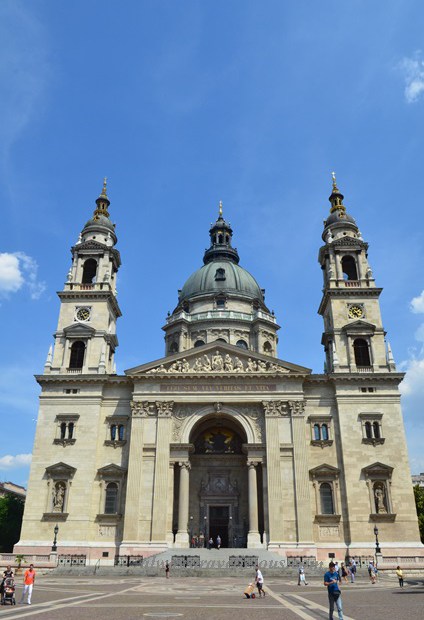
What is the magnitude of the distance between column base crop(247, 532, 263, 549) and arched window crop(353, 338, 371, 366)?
17.5m

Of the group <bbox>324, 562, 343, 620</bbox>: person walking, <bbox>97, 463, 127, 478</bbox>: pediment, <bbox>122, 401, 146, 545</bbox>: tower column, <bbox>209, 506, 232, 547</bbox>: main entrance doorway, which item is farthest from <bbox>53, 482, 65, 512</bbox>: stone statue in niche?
<bbox>324, 562, 343, 620</bbox>: person walking

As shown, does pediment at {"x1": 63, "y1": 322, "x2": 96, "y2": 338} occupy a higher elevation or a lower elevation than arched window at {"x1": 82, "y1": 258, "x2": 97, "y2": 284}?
lower

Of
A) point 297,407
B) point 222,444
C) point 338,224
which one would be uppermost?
point 338,224

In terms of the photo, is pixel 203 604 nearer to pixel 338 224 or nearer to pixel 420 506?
pixel 338 224

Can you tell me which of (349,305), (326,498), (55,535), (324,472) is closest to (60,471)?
(55,535)

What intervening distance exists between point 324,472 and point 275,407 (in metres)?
6.52

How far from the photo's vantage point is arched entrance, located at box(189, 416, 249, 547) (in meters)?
44.4

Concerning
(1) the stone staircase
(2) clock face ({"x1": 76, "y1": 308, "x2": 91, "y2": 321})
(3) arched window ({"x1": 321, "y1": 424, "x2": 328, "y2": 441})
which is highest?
(2) clock face ({"x1": 76, "y1": 308, "x2": 91, "y2": 321})

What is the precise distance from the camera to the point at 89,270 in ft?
175

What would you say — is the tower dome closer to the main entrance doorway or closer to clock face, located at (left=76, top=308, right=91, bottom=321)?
clock face, located at (left=76, top=308, right=91, bottom=321)

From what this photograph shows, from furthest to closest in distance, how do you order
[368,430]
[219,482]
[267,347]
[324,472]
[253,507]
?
[267,347] → [219,482] → [368,430] → [324,472] → [253,507]

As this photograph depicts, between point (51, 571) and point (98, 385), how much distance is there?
1591 cm

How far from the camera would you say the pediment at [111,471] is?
42.8m

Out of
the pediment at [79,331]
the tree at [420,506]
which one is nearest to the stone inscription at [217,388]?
the pediment at [79,331]
